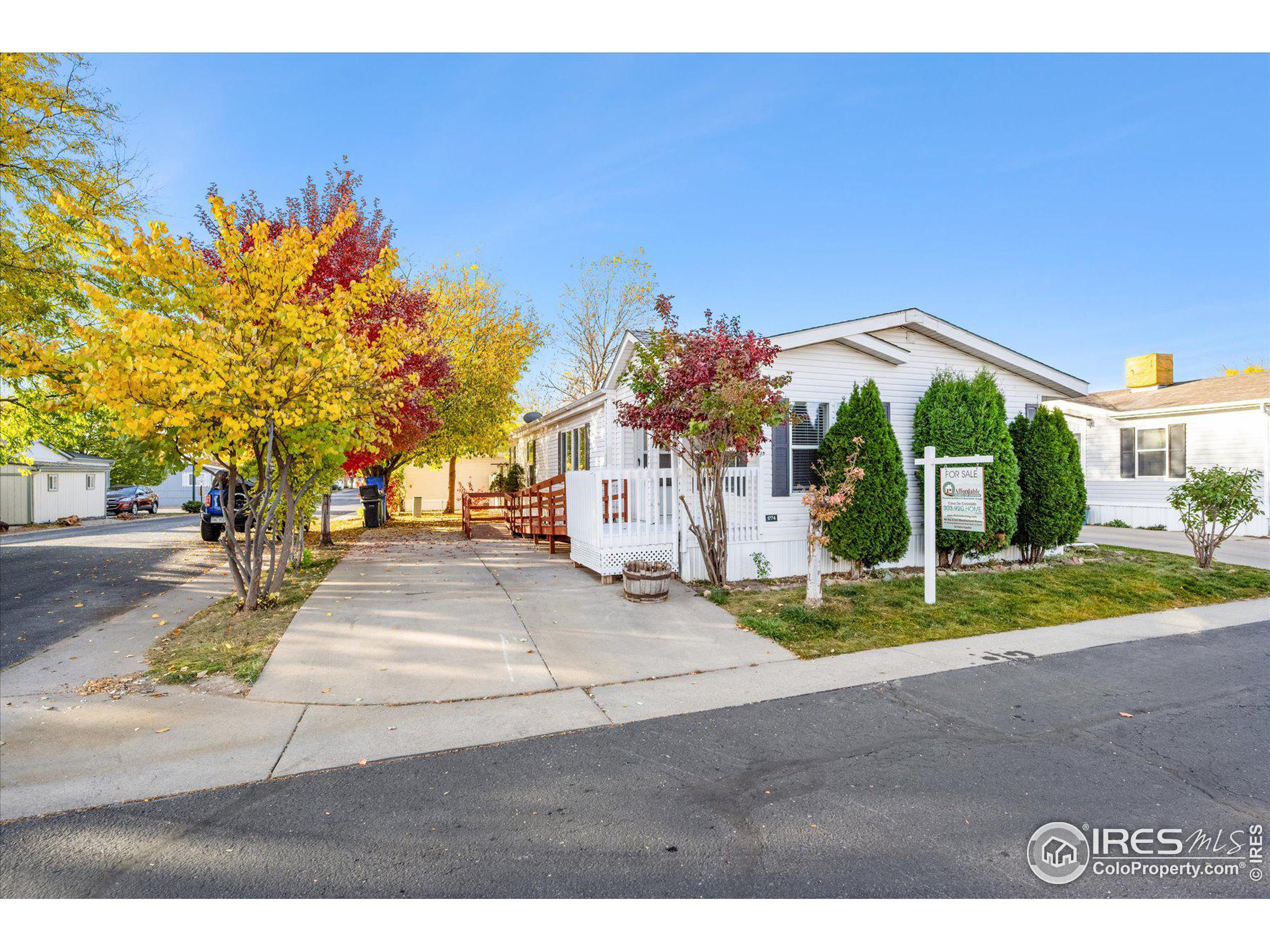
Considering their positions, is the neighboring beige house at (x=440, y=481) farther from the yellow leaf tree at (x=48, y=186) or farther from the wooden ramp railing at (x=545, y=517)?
the yellow leaf tree at (x=48, y=186)

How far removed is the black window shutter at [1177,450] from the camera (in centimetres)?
1589

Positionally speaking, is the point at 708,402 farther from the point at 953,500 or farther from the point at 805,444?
the point at 953,500

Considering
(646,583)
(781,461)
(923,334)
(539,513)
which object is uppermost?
(923,334)

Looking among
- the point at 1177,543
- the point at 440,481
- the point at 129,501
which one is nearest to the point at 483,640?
the point at 1177,543

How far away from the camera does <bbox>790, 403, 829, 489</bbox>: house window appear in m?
9.45

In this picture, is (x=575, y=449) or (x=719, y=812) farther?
(x=575, y=449)

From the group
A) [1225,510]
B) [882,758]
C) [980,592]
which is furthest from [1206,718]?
[1225,510]

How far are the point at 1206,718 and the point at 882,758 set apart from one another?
261cm

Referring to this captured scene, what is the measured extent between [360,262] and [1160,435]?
67.0 feet

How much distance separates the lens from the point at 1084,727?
13.3 ft

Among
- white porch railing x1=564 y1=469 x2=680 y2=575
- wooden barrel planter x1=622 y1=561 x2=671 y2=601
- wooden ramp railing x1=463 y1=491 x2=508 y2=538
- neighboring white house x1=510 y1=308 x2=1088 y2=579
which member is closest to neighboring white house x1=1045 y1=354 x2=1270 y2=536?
neighboring white house x1=510 y1=308 x2=1088 y2=579

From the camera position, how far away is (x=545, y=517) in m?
13.3

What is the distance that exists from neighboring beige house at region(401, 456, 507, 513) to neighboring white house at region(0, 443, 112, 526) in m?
11.8

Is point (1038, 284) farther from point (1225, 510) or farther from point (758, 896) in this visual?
point (758, 896)
